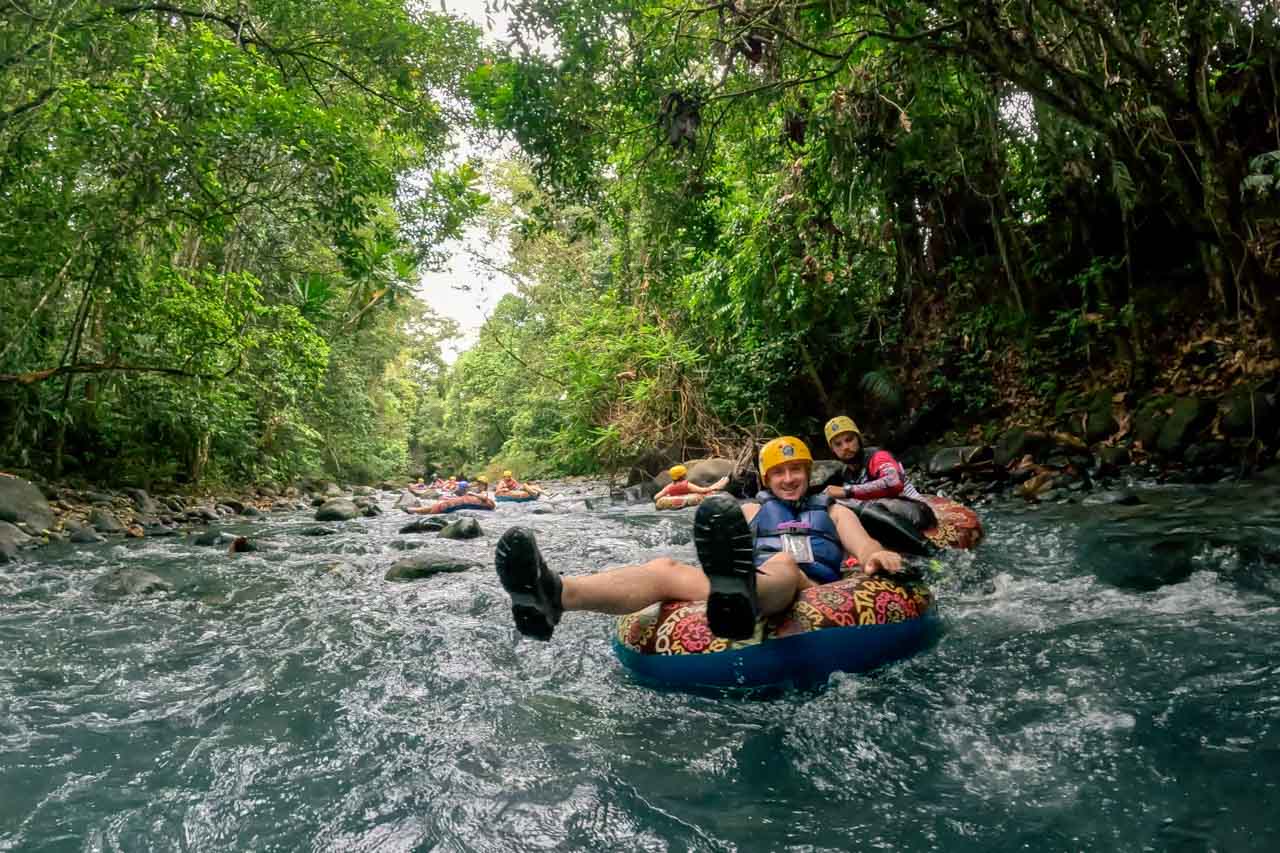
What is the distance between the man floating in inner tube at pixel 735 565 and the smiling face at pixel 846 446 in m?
2.28

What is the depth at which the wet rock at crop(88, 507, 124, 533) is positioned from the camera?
9.01m

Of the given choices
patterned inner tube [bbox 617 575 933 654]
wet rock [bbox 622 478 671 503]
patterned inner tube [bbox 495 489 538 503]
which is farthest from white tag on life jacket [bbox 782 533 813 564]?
patterned inner tube [bbox 495 489 538 503]

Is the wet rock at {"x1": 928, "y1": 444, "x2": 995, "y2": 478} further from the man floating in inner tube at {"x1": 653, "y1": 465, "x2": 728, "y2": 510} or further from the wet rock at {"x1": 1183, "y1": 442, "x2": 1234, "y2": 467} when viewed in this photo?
the man floating in inner tube at {"x1": 653, "y1": 465, "x2": 728, "y2": 510}

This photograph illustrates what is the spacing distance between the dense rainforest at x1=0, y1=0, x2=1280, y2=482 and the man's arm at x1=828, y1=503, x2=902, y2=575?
272 cm

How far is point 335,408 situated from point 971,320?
633 inches

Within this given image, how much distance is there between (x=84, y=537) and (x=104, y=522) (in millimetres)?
923

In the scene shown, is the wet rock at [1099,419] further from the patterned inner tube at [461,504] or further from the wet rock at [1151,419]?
the patterned inner tube at [461,504]

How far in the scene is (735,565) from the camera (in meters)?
2.76

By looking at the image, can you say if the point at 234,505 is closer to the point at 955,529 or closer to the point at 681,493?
the point at 681,493

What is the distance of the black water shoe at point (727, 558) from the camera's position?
274 cm

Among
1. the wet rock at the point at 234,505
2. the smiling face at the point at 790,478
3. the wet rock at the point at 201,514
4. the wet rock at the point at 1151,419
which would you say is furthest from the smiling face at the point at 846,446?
the wet rock at the point at 234,505

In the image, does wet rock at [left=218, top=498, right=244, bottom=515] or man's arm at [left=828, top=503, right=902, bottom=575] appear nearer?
man's arm at [left=828, top=503, right=902, bottom=575]

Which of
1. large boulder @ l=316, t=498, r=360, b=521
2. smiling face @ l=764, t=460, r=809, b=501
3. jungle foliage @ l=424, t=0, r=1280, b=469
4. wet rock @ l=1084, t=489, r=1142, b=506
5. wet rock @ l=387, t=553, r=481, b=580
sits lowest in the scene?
wet rock @ l=1084, t=489, r=1142, b=506

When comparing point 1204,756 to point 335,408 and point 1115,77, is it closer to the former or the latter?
point 1115,77
